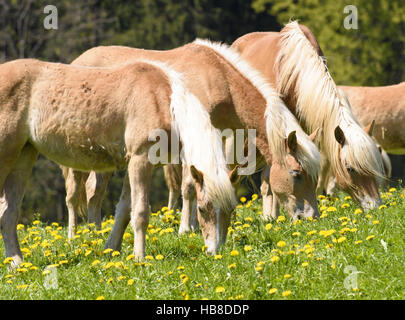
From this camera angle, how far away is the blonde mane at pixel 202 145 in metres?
6.38

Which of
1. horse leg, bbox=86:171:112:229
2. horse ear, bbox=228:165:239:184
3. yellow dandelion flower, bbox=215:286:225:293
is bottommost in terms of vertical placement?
horse leg, bbox=86:171:112:229

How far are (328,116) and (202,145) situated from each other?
2290 mm

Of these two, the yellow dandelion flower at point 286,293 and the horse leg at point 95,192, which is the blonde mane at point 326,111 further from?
the yellow dandelion flower at point 286,293

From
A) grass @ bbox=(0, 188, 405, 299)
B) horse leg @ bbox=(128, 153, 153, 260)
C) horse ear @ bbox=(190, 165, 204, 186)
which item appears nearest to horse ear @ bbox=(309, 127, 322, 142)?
grass @ bbox=(0, 188, 405, 299)

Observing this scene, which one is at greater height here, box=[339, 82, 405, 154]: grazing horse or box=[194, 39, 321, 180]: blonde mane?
box=[194, 39, 321, 180]: blonde mane

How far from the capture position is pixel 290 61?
8695mm

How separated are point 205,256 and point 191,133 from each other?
1186mm

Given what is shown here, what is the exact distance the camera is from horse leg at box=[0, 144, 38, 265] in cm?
708

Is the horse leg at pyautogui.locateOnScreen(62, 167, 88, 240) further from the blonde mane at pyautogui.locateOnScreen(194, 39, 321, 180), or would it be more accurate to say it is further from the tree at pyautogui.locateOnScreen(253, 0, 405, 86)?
the tree at pyautogui.locateOnScreen(253, 0, 405, 86)

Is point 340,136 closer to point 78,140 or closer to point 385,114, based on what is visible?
point 78,140

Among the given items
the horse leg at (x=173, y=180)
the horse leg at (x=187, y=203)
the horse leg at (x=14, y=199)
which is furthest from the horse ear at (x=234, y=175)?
the horse leg at (x=173, y=180)

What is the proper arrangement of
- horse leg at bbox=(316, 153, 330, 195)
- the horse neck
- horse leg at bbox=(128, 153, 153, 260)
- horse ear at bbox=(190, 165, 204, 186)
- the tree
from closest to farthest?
horse ear at bbox=(190, 165, 204, 186) → horse leg at bbox=(128, 153, 153, 260) → the horse neck → horse leg at bbox=(316, 153, 330, 195) → the tree

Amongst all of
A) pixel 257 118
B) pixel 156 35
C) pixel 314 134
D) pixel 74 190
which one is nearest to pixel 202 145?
pixel 257 118
